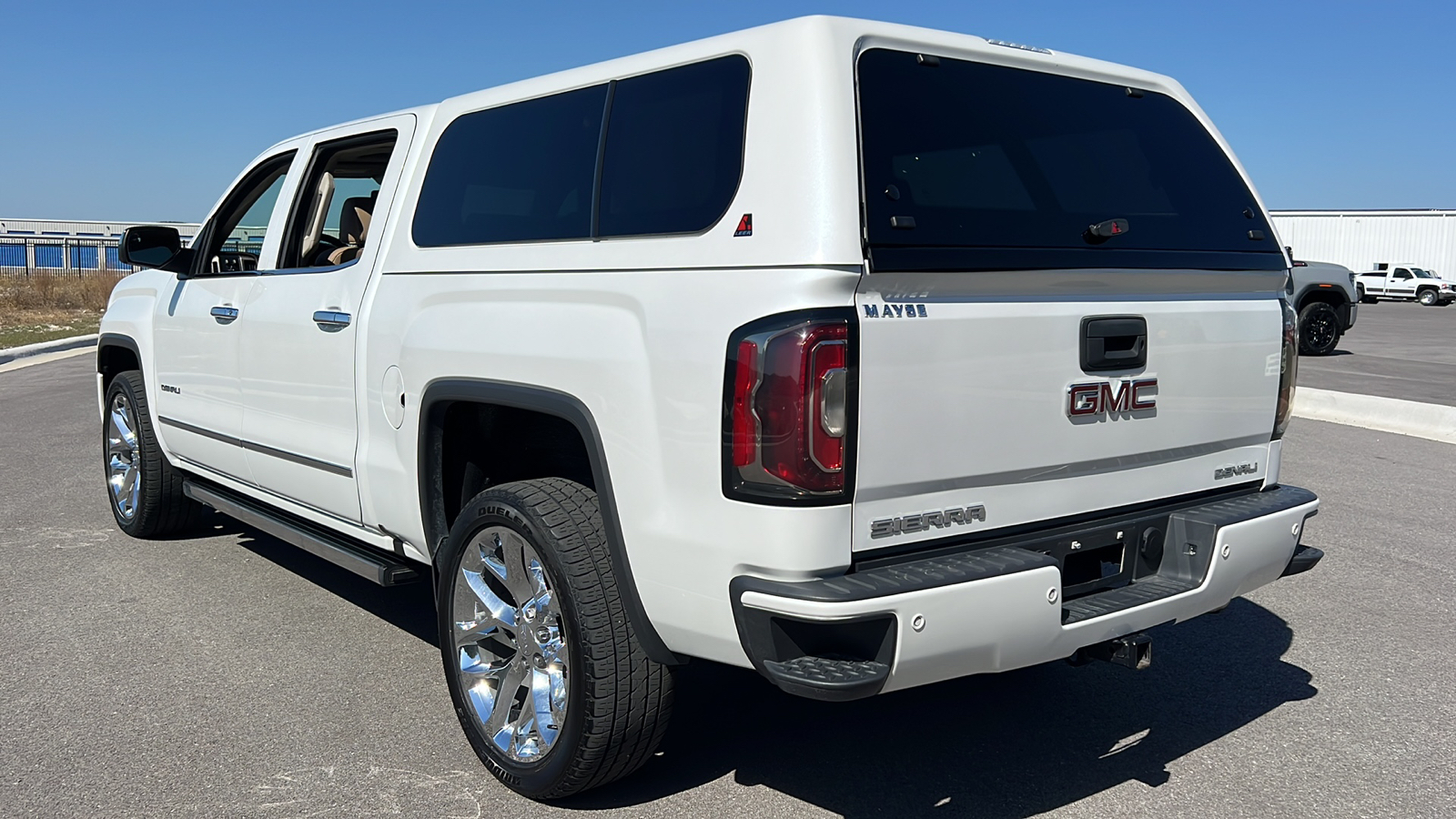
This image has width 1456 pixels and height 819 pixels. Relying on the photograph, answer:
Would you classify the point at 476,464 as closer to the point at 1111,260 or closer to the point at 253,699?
the point at 253,699

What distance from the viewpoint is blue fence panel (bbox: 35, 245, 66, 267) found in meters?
38.4

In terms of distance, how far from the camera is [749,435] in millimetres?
2775

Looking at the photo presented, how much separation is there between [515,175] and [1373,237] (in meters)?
65.0

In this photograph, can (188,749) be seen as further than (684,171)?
Yes

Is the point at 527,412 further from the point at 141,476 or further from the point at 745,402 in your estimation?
the point at 141,476

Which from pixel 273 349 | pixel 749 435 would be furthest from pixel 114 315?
pixel 749 435

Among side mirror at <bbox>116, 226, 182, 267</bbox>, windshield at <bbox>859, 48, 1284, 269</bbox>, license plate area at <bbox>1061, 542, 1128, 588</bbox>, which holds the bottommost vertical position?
license plate area at <bbox>1061, 542, 1128, 588</bbox>

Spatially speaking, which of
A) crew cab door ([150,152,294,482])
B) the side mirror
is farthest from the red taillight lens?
the side mirror

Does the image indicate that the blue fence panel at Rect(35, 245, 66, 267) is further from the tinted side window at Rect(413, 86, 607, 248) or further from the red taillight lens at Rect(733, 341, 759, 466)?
the red taillight lens at Rect(733, 341, 759, 466)

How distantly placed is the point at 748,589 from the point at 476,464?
1.49 meters

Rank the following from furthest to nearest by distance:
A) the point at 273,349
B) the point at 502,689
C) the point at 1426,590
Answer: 1. the point at 1426,590
2. the point at 273,349
3. the point at 502,689

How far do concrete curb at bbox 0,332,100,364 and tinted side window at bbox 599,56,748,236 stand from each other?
15293 millimetres

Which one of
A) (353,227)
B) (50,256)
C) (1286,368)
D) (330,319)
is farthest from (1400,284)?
(330,319)

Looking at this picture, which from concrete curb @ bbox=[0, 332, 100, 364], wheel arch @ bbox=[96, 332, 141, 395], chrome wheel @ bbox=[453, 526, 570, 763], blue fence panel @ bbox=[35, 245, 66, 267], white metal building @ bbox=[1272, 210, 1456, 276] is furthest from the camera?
white metal building @ bbox=[1272, 210, 1456, 276]
